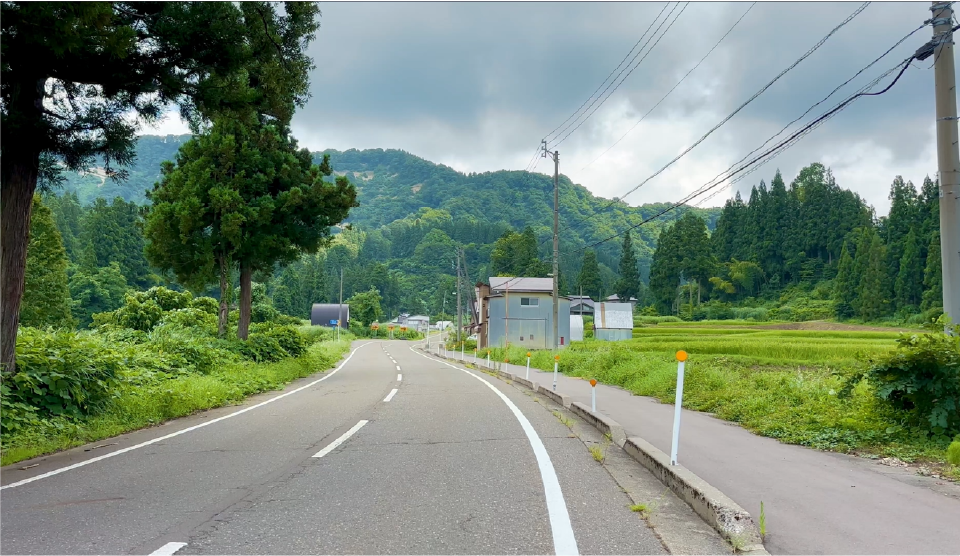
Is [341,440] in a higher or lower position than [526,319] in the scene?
lower

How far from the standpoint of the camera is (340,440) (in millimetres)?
7527

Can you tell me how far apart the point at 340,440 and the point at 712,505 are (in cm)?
485

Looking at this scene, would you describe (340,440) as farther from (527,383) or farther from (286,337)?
(286,337)

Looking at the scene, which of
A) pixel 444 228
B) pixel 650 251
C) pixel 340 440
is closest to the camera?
pixel 340 440

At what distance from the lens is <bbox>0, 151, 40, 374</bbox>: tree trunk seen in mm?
7605

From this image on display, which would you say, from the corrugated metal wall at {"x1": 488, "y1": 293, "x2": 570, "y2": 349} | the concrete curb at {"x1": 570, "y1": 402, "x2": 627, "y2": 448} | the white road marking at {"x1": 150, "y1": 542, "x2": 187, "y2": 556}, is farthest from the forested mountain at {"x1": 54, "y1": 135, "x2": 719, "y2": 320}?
the white road marking at {"x1": 150, "y1": 542, "x2": 187, "y2": 556}

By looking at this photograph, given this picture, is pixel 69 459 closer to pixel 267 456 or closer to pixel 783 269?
pixel 267 456

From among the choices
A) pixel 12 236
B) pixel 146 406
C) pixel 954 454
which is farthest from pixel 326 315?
pixel 954 454

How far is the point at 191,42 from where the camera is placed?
692cm

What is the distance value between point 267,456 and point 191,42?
16.2 feet

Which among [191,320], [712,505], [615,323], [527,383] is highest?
[191,320]

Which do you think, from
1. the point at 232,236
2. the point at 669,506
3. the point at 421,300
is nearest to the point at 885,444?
the point at 669,506

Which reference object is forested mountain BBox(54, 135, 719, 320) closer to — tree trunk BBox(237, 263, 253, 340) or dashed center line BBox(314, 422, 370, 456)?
tree trunk BBox(237, 263, 253, 340)

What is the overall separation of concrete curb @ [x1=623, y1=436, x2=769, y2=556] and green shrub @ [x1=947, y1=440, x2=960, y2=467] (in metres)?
3.07
